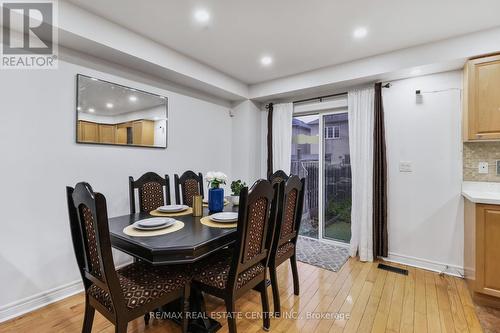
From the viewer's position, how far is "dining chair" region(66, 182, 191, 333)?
120 cm

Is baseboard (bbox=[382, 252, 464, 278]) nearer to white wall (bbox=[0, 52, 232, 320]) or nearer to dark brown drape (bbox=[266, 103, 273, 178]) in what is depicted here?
dark brown drape (bbox=[266, 103, 273, 178])

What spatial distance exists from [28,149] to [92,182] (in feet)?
1.85

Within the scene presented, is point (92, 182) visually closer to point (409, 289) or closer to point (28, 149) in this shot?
point (28, 149)

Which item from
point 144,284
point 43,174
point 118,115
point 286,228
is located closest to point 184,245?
point 144,284

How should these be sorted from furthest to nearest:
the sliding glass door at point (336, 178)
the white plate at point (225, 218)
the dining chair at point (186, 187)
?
the sliding glass door at point (336, 178) → the dining chair at point (186, 187) → the white plate at point (225, 218)

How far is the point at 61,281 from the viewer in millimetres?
2223

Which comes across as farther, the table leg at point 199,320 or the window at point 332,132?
the window at point 332,132

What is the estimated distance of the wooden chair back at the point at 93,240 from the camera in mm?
1179

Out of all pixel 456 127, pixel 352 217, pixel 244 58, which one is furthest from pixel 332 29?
pixel 352 217

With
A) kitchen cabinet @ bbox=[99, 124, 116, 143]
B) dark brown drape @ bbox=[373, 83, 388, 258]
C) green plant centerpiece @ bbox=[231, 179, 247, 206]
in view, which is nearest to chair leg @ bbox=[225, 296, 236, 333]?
green plant centerpiece @ bbox=[231, 179, 247, 206]

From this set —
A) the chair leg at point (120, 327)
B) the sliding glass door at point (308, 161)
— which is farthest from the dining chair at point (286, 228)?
the sliding glass door at point (308, 161)

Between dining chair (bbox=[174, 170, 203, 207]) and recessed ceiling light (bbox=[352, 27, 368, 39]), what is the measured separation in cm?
232

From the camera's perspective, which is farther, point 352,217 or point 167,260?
point 352,217

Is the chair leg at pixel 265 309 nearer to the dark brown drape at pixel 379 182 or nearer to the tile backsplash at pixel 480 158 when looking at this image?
the dark brown drape at pixel 379 182
